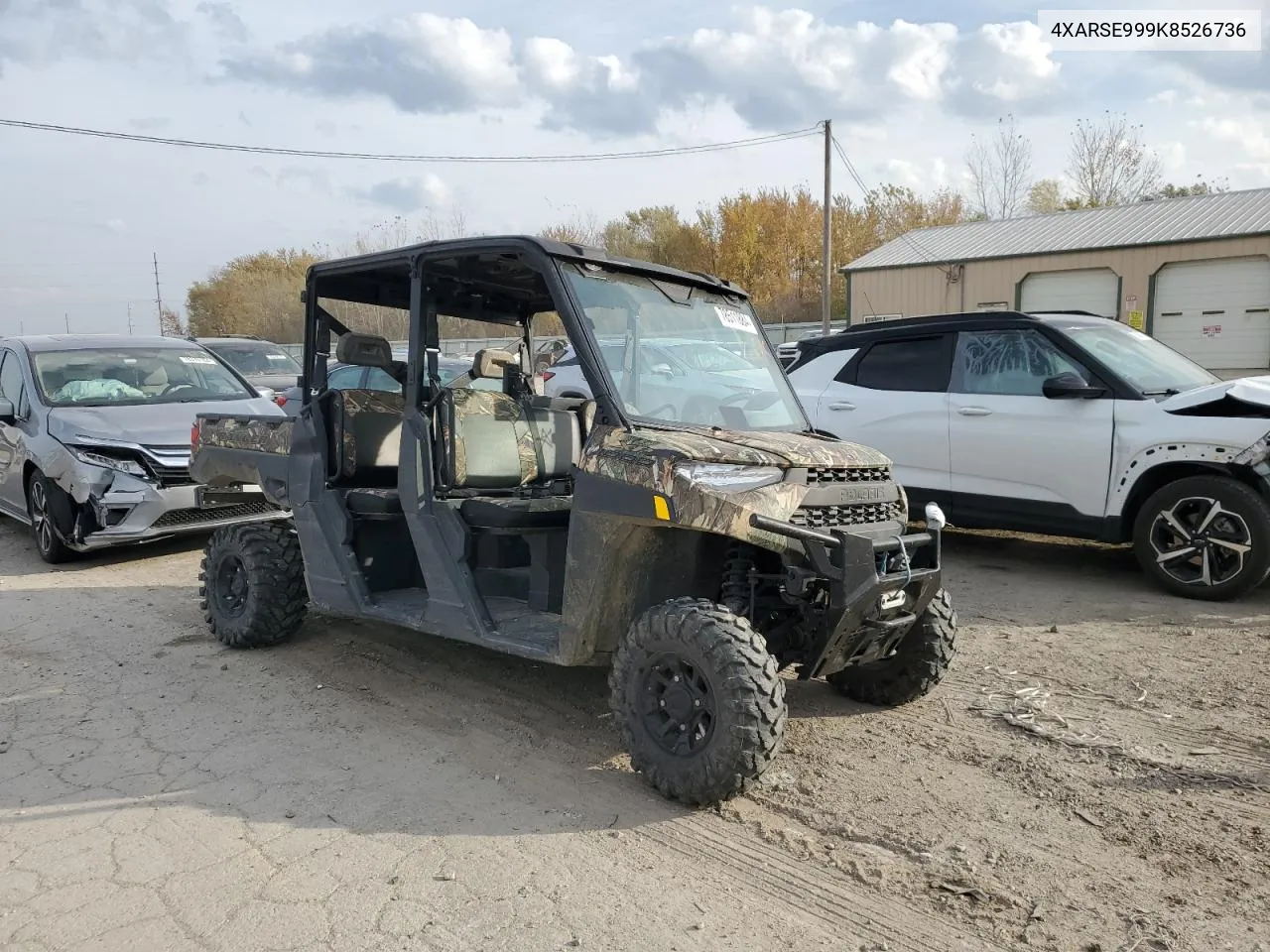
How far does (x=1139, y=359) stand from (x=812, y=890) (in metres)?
5.40

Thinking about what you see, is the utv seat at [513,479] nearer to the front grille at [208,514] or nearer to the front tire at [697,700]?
the front tire at [697,700]

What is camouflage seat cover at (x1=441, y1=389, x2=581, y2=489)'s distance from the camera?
4.54 m

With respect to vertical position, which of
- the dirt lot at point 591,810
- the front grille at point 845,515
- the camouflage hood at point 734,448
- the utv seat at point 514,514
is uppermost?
the camouflage hood at point 734,448

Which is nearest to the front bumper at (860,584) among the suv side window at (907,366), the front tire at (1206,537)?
the front tire at (1206,537)

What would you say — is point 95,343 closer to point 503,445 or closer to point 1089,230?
point 503,445

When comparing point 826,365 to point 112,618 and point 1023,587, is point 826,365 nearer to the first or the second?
point 1023,587

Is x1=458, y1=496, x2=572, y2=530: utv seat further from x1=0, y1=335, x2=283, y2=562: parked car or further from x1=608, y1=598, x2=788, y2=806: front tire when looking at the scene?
x1=0, y1=335, x2=283, y2=562: parked car

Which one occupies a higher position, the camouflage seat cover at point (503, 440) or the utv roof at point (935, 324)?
the utv roof at point (935, 324)

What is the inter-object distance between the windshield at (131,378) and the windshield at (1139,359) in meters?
7.14

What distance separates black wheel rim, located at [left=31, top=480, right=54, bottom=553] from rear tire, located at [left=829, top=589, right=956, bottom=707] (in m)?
6.69

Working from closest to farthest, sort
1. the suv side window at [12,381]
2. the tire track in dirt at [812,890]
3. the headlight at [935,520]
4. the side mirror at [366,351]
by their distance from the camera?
the tire track in dirt at [812,890] < the headlight at [935,520] < the side mirror at [366,351] < the suv side window at [12,381]

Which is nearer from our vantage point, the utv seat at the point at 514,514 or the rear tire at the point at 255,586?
the utv seat at the point at 514,514

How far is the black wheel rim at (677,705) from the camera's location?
3439 millimetres

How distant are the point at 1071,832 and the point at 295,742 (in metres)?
3.10
